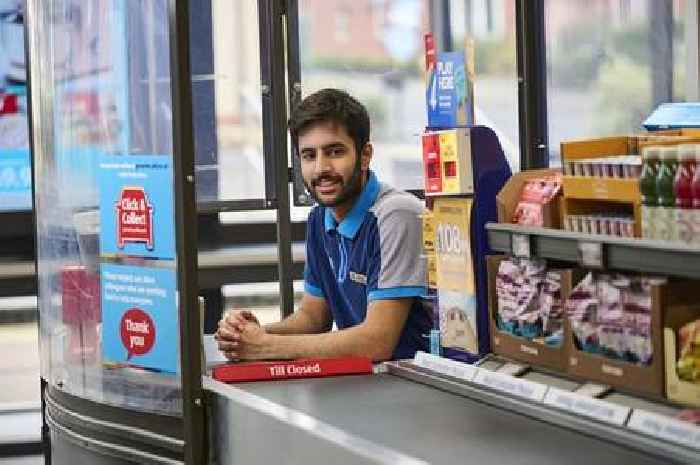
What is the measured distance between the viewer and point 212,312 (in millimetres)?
6535

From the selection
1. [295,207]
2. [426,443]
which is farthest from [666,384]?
[295,207]

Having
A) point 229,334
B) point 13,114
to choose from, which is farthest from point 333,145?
point 13,114

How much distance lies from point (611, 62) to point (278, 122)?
6.43 feet

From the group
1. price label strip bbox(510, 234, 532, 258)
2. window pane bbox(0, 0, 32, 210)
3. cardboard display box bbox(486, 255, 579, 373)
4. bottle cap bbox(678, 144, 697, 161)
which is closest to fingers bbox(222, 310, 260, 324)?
cardboard display box bbox(486, 255, 579, 373)

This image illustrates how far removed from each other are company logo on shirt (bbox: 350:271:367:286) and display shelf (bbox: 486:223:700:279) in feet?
2.82

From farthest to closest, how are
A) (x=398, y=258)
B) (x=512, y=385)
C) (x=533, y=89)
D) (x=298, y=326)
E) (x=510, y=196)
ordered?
(x=533, y=89), (x=298, y=326), (x=398, y=258), (x=510, y=196), (x=512, y=385)

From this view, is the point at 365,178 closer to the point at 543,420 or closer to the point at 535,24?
the point at 535,24

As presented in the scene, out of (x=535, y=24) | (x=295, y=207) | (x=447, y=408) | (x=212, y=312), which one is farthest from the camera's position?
(x=212, y=312)

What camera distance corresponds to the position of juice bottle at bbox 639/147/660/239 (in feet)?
7.55

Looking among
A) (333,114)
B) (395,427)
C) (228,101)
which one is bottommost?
(395,427)

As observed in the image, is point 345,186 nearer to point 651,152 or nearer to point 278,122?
point 278,122

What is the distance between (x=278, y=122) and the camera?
4898 mm

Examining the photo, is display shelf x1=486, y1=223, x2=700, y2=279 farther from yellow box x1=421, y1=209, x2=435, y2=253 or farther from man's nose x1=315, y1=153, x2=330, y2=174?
man's nose x1=315, y1=153, x2=330, y2=174

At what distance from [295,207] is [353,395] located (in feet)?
8.69
